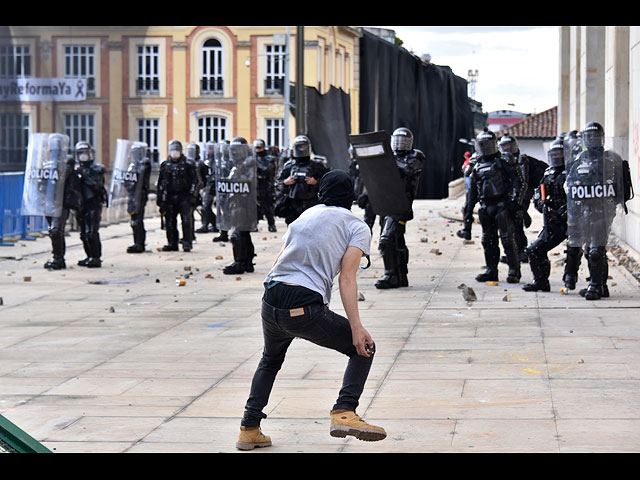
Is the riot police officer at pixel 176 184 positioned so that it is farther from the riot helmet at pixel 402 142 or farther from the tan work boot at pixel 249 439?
the tan work boot at pixel 249 439

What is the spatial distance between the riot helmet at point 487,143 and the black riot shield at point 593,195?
1.62 meters

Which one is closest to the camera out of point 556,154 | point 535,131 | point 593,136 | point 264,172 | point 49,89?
point 593,136

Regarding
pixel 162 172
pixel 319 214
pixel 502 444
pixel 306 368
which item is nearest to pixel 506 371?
pixel 306 368

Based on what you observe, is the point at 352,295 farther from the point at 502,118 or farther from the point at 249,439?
the point at 502,118

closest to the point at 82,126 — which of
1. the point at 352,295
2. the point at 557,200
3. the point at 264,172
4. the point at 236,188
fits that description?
the point at 264,172

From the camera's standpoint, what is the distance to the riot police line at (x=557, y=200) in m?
12.0

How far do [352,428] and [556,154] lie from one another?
296 inches

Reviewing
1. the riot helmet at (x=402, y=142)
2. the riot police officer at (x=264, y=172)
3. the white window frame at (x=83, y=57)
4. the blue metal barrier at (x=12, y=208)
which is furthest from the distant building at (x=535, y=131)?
the riot helmet at (x=402, y=142)

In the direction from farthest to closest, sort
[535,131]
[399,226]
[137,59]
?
[535,131] < [137,59] < [399,226]

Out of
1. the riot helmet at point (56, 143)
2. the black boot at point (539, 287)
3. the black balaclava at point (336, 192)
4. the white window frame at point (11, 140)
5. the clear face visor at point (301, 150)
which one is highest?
the white window frame at point (11, 140)

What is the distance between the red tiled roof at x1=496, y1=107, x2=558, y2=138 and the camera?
74875 mm

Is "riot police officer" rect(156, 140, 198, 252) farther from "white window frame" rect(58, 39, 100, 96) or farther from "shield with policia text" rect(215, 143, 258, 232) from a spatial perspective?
"white window frame" rect(58, 39, 100, 96)

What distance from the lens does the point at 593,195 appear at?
12070 millimetres
